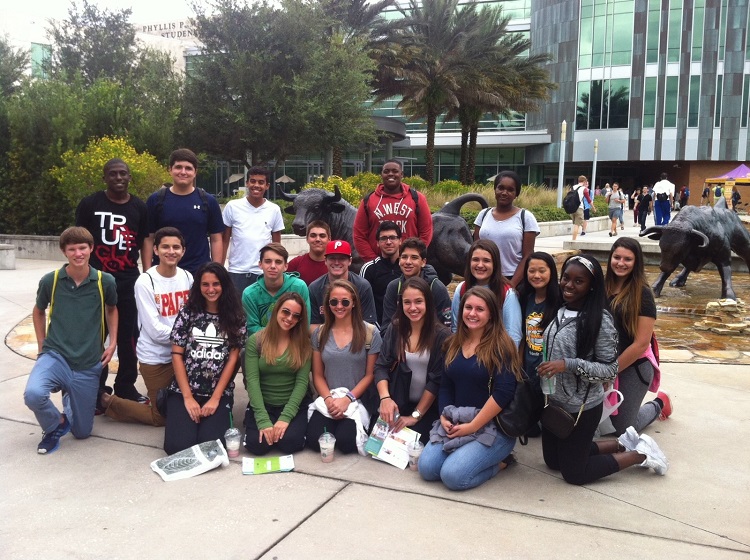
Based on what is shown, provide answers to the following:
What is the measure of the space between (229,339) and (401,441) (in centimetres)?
137

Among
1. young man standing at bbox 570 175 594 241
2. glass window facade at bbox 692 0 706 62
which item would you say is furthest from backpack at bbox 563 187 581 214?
glass window facade at bbox 692 0 706 62

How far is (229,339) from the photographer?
15.0 feet

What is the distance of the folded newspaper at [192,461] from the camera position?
400 cm

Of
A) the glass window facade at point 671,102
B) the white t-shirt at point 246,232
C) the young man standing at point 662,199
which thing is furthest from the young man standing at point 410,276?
the glass window facade at point 671,102

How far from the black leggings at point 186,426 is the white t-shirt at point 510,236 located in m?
2.45

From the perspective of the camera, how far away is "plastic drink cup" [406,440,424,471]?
4.16m

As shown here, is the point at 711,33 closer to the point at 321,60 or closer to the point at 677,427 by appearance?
the point at 321,60

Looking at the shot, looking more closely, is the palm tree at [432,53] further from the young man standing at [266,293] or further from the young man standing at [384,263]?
the young man standing at [266,293]

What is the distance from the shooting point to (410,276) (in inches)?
191

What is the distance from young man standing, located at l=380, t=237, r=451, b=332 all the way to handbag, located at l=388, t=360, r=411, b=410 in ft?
1.48

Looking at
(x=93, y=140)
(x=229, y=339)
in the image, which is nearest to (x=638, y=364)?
(x=229, y=339)

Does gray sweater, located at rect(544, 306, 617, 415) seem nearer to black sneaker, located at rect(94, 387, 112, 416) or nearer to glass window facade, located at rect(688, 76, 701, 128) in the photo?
black sneaker, located at rect(94, 387, 112, 416)

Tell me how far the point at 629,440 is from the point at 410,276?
5.99 ft

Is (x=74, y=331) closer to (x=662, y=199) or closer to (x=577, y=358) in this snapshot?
(x=577, y=358)
